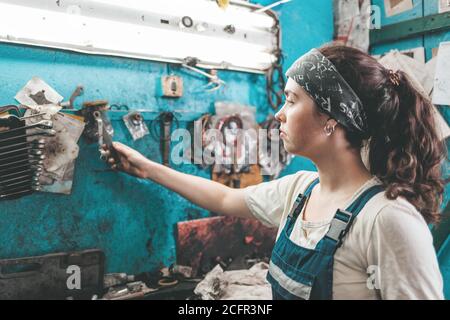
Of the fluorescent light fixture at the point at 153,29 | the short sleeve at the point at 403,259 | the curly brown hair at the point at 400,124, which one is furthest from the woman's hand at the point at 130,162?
the short sleeve at the point at 403,259

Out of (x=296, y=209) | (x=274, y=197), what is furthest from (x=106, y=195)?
(x=296, y=209)

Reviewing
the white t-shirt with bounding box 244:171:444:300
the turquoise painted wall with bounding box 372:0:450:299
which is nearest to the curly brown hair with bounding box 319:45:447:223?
the white t-shirt with bounding box 244:171:444:300

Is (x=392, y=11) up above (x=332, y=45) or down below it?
above

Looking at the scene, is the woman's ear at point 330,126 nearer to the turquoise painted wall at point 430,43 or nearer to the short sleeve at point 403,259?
the short sleeve at point 403,259

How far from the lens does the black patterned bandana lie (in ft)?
4.06

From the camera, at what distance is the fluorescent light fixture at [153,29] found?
159cm

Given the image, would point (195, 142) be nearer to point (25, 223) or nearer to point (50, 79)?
point (50, 79)

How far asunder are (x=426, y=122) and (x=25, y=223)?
1581 millimetres

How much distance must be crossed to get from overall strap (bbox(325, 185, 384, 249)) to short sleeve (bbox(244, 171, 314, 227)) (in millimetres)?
361

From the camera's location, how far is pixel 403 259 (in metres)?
1.00

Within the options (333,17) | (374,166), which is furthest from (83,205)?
(333,17)

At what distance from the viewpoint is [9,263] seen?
1559mm

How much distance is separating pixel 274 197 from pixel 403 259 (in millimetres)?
645

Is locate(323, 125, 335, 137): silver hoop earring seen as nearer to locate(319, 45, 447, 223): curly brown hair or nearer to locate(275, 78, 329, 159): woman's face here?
locate(275, 78, 329, 159): woman's face
